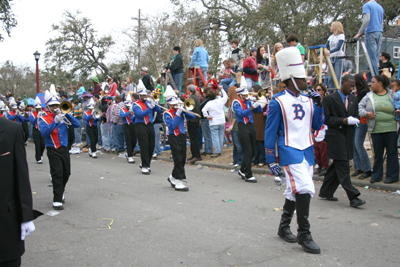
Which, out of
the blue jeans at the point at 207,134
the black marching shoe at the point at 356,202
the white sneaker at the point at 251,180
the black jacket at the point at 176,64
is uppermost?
the black jacket at the point at 176,64

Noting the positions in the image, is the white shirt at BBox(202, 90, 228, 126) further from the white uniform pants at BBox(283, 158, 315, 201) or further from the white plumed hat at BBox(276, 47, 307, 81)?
the white uniform pants at BBox(283, 158, 315, 201)

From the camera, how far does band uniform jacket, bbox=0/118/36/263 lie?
2.85m

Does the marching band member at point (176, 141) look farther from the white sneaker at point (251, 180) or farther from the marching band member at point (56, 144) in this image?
the marching band member at point (56, 144)

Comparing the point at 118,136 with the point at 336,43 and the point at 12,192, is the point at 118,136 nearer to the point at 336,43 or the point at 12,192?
the point at 336,43

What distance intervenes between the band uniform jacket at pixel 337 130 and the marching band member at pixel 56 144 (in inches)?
199

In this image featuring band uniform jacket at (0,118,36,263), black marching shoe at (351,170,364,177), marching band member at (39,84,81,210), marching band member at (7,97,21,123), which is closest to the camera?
band uniform jacket at (0,118,36,263)

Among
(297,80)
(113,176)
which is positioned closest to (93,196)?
(113,176)

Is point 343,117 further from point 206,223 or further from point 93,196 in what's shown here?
point 93,196

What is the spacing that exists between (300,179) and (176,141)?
4.48 m

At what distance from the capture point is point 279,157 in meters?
4.73

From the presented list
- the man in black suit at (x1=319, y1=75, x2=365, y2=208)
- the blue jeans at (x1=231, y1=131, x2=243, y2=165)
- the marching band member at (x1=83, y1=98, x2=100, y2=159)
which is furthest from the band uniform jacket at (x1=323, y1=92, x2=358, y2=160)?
the marching band member at (x1=83, y1=98, x2=100, y2=159)

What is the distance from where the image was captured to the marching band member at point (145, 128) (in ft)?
35.2

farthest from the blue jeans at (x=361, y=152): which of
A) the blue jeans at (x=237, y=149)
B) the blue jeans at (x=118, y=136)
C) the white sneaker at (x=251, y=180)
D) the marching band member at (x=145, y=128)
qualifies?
the blue jeans at (x=118, y=136)

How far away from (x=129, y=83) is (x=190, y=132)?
5931mm
